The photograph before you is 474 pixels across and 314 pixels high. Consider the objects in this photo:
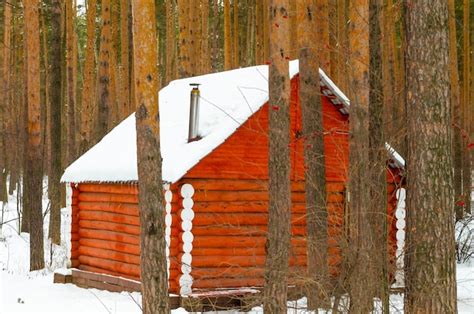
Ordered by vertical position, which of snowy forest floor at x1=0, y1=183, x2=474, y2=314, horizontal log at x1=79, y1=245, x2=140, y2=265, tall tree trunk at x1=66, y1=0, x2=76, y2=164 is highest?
tall tree trunk at x1=66, y1=0, x2=76, y2=164

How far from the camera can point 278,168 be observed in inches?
388

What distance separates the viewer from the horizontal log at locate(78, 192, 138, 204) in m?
14.4

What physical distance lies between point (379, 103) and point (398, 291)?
3737mm

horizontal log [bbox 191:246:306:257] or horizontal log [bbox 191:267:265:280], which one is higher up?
horizontal log [bbox 191:246:306:257]

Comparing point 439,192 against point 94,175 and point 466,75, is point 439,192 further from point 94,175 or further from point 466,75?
point 466,75

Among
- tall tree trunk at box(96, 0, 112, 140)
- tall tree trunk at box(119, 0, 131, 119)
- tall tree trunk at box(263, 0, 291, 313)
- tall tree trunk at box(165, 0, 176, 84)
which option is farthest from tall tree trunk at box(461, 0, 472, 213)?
tall tree trunk at box(263, 0, 291, 313)

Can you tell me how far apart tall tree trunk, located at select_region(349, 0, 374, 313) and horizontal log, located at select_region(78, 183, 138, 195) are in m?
4.54

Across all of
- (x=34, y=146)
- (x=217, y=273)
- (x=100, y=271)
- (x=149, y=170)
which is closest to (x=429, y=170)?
(x=149, y=170)

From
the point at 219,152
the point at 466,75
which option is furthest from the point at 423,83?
the point at 466,75

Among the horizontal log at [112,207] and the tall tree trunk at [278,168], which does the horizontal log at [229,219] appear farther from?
the tall tree trunk at [278,168]

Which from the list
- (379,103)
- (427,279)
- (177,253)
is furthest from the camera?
(177,253)

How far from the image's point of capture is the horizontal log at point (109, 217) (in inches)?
566

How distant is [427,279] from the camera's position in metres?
7.94

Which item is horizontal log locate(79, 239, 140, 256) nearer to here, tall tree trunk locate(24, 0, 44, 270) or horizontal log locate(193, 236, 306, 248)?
tall tree trunk locate(24, 0, 44, 270)
